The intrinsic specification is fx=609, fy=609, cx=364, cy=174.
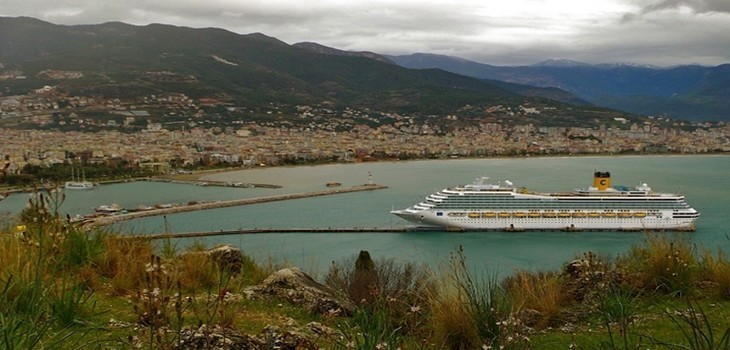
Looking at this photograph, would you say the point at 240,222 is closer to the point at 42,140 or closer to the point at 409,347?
the point at 409,347

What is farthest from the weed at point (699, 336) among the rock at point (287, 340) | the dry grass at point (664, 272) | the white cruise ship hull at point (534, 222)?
the white cruise ship hull at point (534, 222)

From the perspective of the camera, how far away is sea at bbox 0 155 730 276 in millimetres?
17513

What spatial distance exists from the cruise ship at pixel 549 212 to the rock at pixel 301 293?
21106 mm

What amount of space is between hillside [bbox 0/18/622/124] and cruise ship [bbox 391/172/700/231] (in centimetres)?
5634

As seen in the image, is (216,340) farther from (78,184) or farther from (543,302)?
(78,184)

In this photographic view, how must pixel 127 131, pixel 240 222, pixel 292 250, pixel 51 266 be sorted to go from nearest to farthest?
pixel 51 266 < pixel 292 250 < pixel 240 222 < pixel 127 131

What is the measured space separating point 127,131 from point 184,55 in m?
32.8

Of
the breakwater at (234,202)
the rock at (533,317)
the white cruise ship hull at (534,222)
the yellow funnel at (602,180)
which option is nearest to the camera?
the rock at (533,317)

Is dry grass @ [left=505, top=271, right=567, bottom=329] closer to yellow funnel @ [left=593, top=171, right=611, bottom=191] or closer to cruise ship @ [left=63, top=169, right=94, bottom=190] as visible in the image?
yellow funnel @ [left=593, top=171, right=611, bottom=191]

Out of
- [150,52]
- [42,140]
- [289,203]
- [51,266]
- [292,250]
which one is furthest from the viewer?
[150,52]

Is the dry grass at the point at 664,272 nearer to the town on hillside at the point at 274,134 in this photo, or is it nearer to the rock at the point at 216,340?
the rock at the point at 216,340

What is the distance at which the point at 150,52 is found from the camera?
91.1 m

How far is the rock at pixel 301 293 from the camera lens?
118 inches

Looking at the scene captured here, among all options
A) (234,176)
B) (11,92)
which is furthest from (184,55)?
(234,176)
